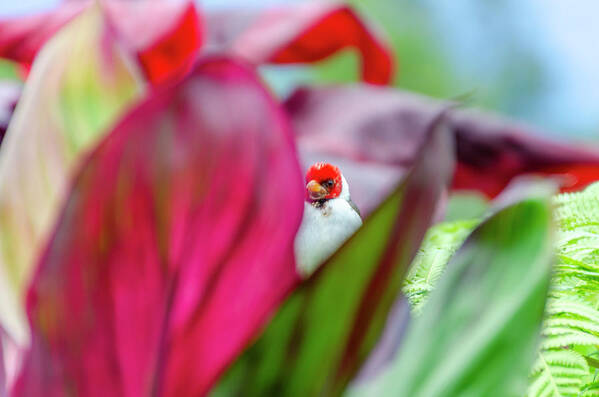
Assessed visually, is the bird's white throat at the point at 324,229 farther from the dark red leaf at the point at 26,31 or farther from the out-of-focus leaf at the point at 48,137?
the dark red leaf at the point at 26,31

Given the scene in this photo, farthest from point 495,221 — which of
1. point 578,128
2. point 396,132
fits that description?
point 578,128

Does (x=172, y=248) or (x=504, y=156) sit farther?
(x=504, y=156)

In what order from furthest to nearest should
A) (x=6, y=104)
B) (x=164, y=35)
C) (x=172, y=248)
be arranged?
(x=164, y=35) → (x=6, y=104) → (x=172, y=248)

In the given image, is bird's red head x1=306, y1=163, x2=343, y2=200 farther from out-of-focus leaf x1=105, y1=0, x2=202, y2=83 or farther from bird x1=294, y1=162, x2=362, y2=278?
out-of-focus leaf x1=105, y1=0, x2=202, y2=83

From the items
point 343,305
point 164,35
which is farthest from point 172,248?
point 164,35

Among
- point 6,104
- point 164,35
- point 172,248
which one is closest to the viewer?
point 172,248

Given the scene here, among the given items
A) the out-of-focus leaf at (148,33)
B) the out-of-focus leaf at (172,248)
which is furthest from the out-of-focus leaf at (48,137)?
the out-of-focus leaf at (148,33)

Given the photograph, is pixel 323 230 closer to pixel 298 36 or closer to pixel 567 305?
pixel 567 305
